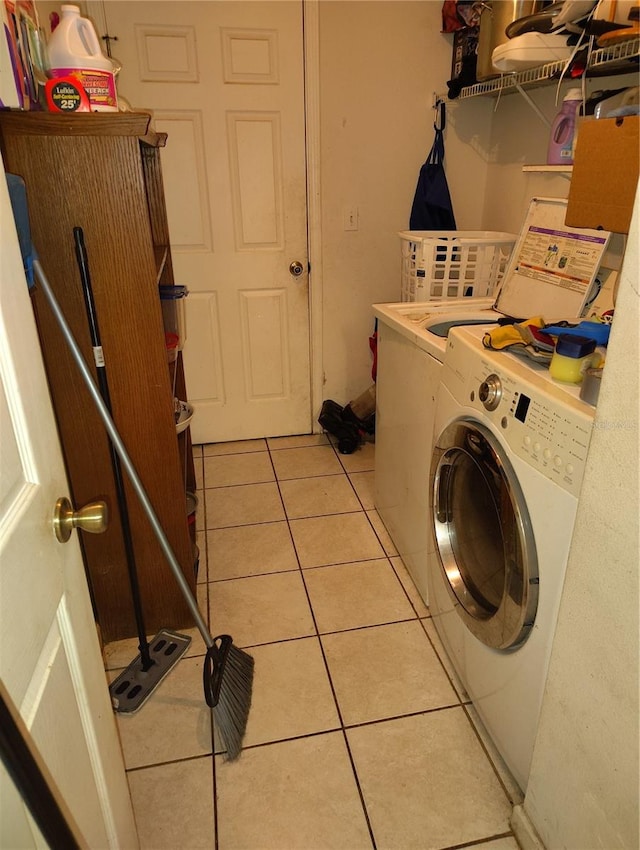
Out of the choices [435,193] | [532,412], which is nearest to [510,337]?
[532,412]

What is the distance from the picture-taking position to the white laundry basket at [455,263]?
83.7 inches

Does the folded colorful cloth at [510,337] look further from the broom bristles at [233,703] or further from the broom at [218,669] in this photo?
the broom bristles at [233,703]

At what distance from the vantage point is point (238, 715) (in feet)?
4.56

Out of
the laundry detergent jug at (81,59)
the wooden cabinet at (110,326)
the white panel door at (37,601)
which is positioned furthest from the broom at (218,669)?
the laundry detergent jug at (81,59)

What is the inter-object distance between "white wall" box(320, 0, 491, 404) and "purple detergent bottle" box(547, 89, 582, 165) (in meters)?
0.83

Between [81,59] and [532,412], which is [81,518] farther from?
[81,59]

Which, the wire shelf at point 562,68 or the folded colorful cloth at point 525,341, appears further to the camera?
the wire shelf at point 562,68

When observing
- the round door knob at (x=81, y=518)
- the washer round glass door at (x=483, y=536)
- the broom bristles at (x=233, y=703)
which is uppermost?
the round door knob at (x=81, y=518)

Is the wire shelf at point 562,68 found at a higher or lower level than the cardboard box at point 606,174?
higher

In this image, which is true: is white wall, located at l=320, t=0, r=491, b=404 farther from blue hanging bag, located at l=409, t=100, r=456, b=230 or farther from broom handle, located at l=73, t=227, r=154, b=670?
broom handle, located at l=73, t=227, r=154, b=670

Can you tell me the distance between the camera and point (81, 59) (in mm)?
1233

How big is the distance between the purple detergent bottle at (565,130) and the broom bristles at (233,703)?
6.17ft

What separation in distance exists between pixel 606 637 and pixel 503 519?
367mm

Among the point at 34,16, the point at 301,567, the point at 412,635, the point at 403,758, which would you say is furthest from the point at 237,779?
the point at 34,16
